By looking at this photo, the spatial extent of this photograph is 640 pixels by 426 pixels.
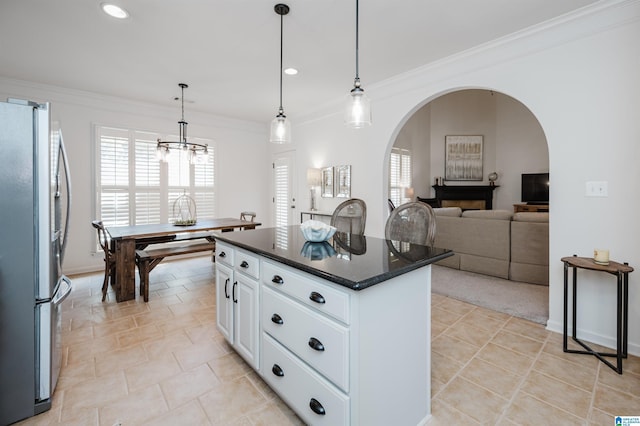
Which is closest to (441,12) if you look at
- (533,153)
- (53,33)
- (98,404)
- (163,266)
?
(53,33)

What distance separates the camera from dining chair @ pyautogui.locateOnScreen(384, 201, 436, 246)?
2.24m

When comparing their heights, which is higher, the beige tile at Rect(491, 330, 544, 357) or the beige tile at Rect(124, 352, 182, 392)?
the beige tile at Rect(491, 330, 544, 357)

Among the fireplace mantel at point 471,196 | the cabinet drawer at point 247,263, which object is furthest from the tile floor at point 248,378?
the fireplace mantel at point 471,196

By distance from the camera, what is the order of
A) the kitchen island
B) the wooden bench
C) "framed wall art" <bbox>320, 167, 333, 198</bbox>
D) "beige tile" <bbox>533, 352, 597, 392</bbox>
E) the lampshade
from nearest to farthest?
the kitchen island, "beige tile" <bbox>533, 352, 597, 392</bbox>, the wooden bench, "framed wall art" <bbox>320, 167, 333, 198</bbox>, the lampshade


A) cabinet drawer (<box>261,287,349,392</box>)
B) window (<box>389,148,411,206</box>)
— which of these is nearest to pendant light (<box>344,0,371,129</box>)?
cabinet drawer (<box>261,287,349,392</box>)

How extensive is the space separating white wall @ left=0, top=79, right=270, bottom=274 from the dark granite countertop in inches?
140

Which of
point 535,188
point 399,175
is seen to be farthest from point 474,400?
point 535,188

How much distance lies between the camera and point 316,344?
1.40m

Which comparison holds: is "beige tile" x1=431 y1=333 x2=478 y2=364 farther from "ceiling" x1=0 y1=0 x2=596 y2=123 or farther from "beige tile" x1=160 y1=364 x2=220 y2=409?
"ceiling" x1=0 y1=0 x2=596 y2=123

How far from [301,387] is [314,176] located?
13.3 ft

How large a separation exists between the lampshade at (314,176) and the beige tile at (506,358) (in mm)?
3608

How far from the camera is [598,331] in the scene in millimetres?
2438

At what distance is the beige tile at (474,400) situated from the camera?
1.67 m

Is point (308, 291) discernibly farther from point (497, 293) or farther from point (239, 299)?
point (497, 293)
